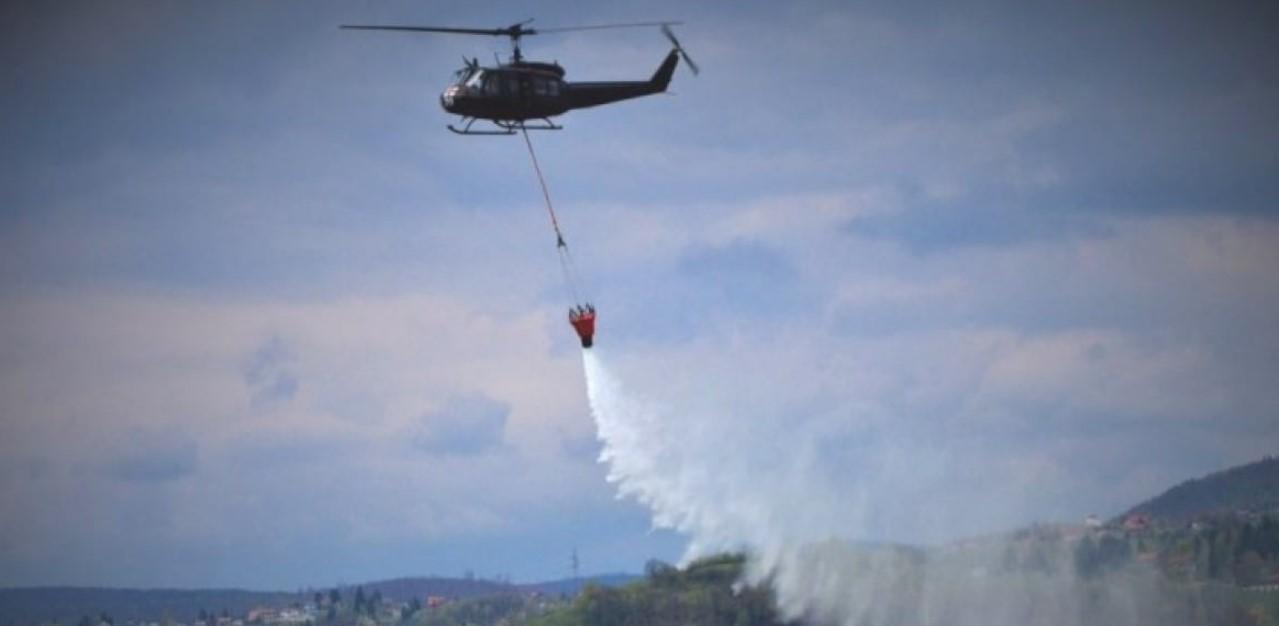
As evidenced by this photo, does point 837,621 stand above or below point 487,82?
below

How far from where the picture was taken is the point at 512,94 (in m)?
102

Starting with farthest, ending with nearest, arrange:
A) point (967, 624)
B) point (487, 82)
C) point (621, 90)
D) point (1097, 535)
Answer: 1. point (1097, 535)
2. point (967, 624)
3. point (621, 90)
4. point (487, 82)

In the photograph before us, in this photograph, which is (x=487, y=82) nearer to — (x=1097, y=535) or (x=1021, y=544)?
(x=1021, y=544)

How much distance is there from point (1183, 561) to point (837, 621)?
43.9m

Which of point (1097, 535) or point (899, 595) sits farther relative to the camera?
point (1097, 535)

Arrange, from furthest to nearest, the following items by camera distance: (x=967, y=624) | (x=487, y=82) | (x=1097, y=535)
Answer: (x=1097, y=535) < (x=967, y=624) < (x=487, y=82)

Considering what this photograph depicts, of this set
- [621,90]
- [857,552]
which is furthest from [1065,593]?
[621,90]

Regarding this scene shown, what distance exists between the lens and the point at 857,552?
158 meters

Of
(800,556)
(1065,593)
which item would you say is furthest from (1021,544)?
(800,556)

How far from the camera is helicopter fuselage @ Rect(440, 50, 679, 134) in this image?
100938 millimetres

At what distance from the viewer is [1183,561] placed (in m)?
188

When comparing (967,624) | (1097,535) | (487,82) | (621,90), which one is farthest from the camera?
(1097,535)

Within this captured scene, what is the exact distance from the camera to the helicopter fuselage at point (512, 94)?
331 feet

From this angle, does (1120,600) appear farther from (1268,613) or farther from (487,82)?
(487,82)
